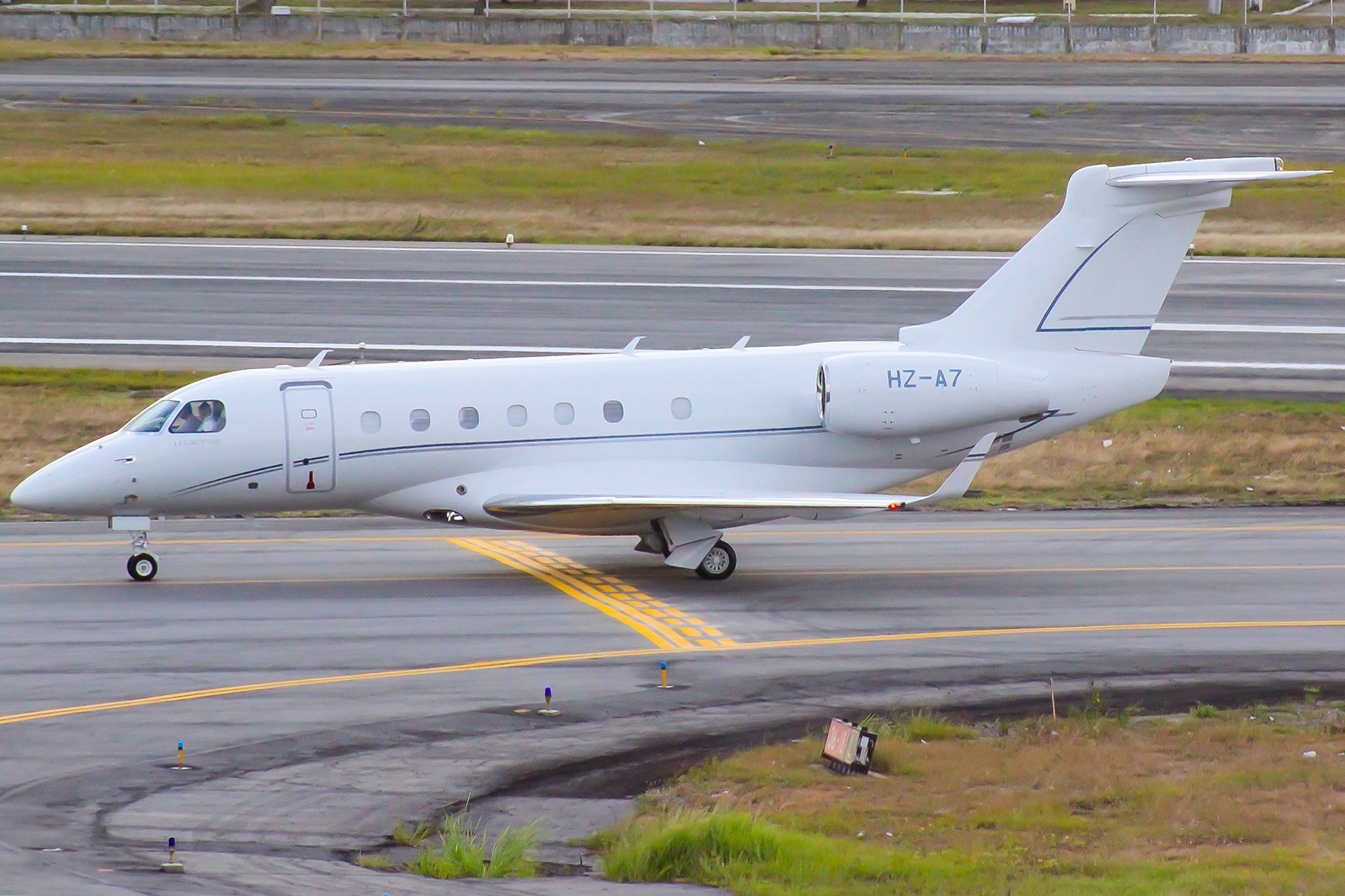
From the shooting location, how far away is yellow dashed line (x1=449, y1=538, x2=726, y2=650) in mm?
22016

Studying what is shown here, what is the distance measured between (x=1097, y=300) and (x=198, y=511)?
1378 centimetres

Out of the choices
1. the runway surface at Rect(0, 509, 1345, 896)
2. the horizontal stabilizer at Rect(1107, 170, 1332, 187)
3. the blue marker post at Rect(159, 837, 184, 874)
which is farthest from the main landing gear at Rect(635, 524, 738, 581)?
the blue marker post at Rect(159, 837, 184, 874)

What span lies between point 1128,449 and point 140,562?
18723mm

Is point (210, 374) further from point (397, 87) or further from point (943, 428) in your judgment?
point (397, 87)

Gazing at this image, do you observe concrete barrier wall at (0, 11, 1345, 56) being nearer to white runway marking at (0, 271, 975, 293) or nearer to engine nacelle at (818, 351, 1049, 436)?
white runway marking at (0, 271, 975, 293)

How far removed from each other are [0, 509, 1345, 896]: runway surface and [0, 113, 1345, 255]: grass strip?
24.6 meters

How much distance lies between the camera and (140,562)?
80.2ft

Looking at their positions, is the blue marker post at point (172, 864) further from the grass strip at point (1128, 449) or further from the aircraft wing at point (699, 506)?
the grass strip at point (1128, 449)

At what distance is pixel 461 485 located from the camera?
2420cm

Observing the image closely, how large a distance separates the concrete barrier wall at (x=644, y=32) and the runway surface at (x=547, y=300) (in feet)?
125

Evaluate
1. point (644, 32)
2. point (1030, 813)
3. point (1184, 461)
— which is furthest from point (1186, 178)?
point (644, 32)

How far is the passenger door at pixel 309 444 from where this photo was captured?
78.4 feet

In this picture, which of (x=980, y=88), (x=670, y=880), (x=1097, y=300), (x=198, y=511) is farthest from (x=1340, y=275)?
(x=670, y=880)

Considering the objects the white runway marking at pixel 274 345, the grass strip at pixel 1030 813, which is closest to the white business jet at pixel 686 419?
the grass strip at pixel 1030 813
